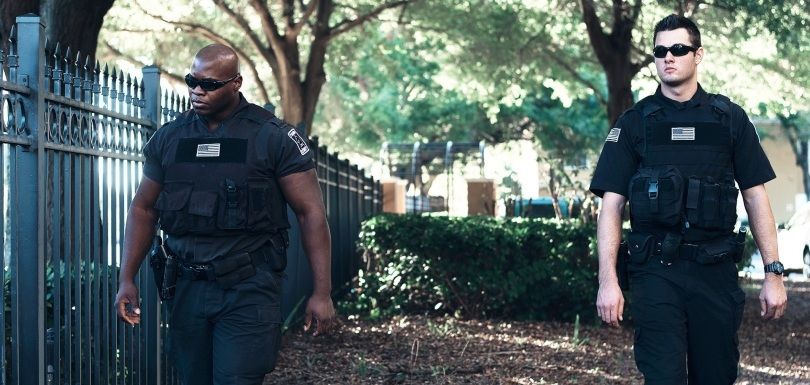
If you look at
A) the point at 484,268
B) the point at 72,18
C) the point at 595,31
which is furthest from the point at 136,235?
the point at 595,31

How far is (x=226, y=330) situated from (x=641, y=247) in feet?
5.22

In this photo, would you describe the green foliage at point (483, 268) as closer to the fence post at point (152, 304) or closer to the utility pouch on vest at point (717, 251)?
the fence post at point (152, 304)

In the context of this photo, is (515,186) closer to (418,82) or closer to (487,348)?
(487,348)

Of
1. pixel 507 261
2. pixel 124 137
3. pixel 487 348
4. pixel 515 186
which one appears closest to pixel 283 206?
pixel 124 137

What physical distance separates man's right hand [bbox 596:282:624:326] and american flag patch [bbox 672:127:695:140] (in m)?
0.63

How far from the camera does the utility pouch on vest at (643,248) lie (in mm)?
4980

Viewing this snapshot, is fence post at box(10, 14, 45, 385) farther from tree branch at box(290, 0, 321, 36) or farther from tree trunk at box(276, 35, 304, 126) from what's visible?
tree branch at box(290, 0, 321, 36)

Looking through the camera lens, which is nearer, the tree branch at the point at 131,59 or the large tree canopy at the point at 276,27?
the large tree canopy at the point at 276,27

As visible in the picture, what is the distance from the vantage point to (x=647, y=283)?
16.4 ft

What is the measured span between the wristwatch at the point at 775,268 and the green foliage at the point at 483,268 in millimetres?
6369

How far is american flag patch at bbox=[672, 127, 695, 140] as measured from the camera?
504cm

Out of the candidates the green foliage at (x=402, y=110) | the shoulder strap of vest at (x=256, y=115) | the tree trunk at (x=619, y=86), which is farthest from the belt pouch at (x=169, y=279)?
the green foliage at (x=402, y=110)

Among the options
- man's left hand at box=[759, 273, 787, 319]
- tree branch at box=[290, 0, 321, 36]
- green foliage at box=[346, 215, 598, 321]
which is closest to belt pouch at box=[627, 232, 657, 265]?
man's left hand at box=[759, 273, 787, 319]

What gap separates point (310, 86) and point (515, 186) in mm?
3861
